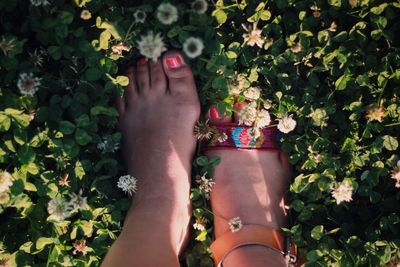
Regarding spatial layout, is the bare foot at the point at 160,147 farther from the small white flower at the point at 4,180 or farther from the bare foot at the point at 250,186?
the small white flower at the point at 4,180

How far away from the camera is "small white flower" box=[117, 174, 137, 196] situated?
60.3 inches

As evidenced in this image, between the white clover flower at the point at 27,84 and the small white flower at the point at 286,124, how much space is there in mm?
760

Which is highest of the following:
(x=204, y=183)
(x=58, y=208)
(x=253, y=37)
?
(x=253, y=37)

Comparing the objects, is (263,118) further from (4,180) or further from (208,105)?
(4,180)

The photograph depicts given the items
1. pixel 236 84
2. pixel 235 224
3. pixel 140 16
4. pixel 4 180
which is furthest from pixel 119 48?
pixel 235 224

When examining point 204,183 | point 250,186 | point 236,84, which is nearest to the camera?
point 236,84

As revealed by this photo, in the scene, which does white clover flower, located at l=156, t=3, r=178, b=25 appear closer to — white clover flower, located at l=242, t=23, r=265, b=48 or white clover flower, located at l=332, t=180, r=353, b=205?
white clover flower, located at l=242, t=23, r=265, b=48

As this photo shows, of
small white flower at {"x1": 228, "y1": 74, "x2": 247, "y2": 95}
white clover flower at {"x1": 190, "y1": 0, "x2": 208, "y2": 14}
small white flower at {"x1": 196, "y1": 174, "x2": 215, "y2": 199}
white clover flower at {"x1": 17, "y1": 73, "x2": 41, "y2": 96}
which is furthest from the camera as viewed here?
small white flower at {"x1": 196, "y1": 174, "x2": 215, "y2": 199}

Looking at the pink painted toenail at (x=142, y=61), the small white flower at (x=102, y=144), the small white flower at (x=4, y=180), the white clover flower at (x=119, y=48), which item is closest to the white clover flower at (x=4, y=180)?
the small white flower at (x=4, y=180)

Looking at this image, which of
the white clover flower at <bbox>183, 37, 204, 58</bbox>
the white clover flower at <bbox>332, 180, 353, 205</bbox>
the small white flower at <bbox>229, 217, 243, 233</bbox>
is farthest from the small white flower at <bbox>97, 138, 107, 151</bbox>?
the white clover flower at <bbox>332, 180, 353, 205</bbox>

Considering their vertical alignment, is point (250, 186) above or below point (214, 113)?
below

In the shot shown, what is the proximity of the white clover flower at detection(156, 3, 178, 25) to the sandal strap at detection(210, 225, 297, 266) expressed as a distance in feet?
2.42

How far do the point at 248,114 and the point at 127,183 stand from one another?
17.9 inches

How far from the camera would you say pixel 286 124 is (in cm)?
152
